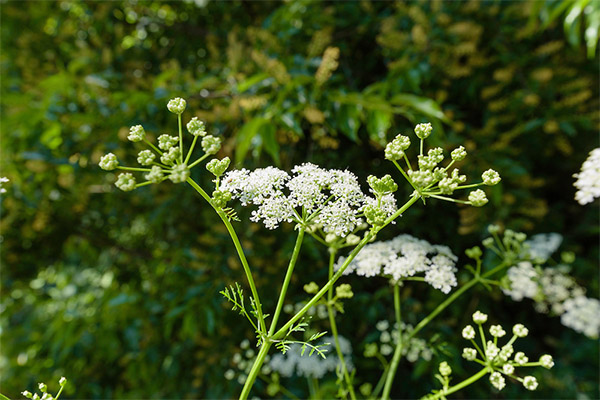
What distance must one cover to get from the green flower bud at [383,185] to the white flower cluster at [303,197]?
2 centimetres

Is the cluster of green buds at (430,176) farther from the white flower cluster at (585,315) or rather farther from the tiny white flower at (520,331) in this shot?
the white flower cluster at (585,315)

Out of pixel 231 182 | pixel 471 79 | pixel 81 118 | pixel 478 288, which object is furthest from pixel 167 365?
pixel 471 79

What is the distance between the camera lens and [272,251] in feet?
5.70

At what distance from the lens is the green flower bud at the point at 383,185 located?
0.59 meters

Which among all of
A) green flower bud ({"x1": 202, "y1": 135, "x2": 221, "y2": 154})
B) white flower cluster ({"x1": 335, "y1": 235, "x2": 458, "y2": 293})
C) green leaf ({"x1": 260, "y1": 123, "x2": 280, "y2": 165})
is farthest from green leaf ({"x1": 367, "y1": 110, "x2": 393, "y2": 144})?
green flower bud ({"x1": 202, "y1": 135, "x2": 221, "y2": 154})

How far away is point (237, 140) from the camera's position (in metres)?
1.36

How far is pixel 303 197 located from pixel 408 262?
294 mm

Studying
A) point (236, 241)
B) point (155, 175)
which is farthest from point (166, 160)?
point (236, 241)

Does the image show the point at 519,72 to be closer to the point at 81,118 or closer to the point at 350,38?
the point at 350,38

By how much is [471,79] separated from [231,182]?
1.45 meters

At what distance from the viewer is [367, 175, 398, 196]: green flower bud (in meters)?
0.59

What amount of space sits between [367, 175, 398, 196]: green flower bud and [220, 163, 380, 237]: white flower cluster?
0.02 metres

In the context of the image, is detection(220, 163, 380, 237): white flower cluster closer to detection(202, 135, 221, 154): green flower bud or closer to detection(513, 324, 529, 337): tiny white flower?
detection(202, 135, 221, 154): green flower bud

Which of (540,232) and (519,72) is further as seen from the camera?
(540,232)
